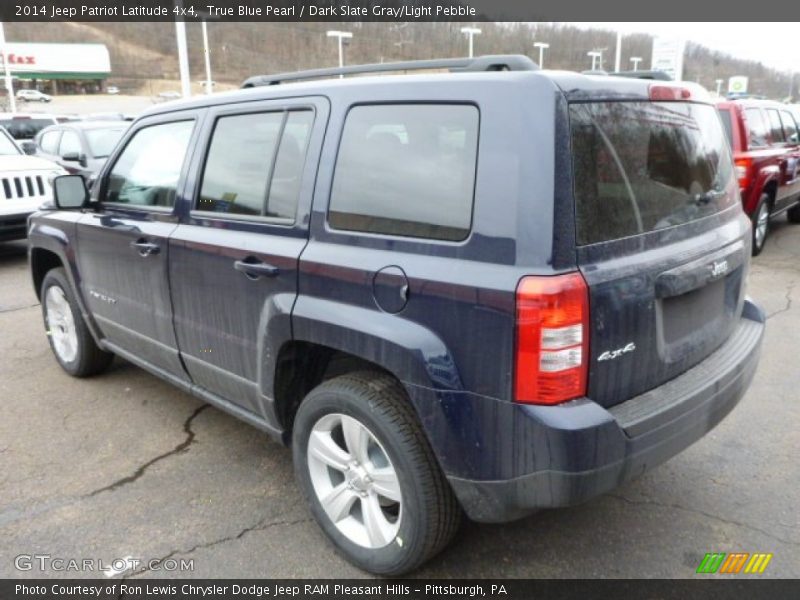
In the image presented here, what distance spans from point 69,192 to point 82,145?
8.09 meters

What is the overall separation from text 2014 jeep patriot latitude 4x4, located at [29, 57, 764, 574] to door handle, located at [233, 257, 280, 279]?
16 mm

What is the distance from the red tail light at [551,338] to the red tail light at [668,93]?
89cm

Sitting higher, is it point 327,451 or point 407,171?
point 407,171

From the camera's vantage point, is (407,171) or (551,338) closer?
(551,338)

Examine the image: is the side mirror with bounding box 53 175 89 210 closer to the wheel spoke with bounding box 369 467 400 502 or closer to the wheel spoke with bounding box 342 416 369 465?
the wheel spoke with bounding box 342 416 369 465

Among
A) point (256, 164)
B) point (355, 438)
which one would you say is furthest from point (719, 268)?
point (256, 164)

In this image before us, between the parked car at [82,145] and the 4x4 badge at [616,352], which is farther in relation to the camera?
the parked car at [82,145]

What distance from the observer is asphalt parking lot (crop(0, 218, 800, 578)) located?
263 cm

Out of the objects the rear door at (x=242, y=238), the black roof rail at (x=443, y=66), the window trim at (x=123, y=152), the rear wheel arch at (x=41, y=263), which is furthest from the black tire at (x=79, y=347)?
the black roof rail at (x=443, y=66)

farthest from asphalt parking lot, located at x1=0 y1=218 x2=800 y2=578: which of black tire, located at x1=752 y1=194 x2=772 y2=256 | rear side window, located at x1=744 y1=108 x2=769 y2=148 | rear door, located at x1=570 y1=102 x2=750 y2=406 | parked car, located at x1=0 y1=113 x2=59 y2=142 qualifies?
parked car, located at x1=0 y1=113 x2=59 y2=142

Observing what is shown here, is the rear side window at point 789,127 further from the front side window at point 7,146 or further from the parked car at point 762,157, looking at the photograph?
the front side window at point 7,146

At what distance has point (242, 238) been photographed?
2805 mm

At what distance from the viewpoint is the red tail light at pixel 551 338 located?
1.93m

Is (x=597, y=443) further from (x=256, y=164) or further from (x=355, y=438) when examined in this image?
(x=256, y=164)
